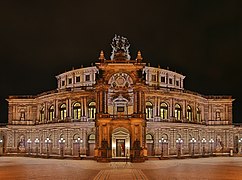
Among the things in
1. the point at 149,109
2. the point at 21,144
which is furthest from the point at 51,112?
the point at 149,109

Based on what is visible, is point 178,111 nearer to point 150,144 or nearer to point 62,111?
point 150,144

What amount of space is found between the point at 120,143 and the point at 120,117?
17.8 feet

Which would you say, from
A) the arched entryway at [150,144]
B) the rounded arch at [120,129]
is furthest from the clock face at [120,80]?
the arched entryway at [150,144]

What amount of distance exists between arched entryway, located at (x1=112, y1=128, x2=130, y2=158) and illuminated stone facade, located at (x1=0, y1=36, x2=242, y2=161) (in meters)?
0.07

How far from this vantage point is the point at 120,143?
2731 inches

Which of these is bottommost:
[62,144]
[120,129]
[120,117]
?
[62,144]

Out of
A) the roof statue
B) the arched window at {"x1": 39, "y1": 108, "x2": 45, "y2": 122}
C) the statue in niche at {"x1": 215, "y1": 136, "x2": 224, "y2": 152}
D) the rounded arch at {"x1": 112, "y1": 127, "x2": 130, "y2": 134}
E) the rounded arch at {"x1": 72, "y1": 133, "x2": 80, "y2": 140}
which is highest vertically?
the roof statue

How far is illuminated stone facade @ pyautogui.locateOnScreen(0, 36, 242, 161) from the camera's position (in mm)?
67188

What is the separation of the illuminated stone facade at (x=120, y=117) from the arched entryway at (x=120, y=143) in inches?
2.9

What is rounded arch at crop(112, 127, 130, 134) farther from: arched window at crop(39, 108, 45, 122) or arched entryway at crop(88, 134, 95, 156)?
arched window at crop(39, 108, 45, 122)

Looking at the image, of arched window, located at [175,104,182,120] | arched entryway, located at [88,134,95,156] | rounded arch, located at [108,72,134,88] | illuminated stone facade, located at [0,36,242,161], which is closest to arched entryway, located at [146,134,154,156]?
illuminated stone facade, located at [0,36,242,161]

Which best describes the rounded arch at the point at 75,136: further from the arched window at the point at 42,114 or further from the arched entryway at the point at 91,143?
the arched window at the point at 42,114

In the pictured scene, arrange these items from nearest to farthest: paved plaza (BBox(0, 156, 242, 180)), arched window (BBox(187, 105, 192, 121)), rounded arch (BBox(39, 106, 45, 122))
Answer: paved plaza (BBox(0, 156, 242, 180)), arched window (BBox(187, 105, 192, 121)), rounded arch (BBox(39, 106, 45, 122))

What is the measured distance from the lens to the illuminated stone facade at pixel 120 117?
67.2 meters
